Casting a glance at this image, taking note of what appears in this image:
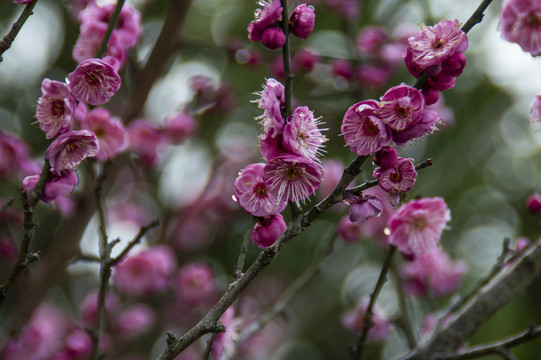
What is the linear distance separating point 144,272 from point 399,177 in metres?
2.26

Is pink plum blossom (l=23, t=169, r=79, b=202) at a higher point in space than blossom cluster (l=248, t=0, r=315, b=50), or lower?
lower

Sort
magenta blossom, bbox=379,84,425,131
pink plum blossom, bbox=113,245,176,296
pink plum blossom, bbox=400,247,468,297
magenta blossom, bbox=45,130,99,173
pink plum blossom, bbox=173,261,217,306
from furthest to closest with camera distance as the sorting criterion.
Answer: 1. pink plum blossom, bbox=173,261,217,306
2. pink plum blossom, bbox=113,245,176,296
3. pink plum blossom, bbox=400,247,468,297
4. magenta blossom, bbox=45,130,99,173
5. magenta blossom, bbox=379,84,425,131

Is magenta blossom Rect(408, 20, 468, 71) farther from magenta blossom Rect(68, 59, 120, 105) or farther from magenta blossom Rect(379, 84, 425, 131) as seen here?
magenta blossom Rect(68, 59, 120, 105)

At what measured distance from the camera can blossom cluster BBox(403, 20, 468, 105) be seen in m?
1.19

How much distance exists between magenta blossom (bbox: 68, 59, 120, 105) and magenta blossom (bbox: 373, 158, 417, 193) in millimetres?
802

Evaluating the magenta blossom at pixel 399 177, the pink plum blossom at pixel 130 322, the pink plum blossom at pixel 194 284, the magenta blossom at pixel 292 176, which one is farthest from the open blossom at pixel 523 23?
the pink plum blossom at pixel 130 322

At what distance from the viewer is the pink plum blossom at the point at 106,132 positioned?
5.74 ft

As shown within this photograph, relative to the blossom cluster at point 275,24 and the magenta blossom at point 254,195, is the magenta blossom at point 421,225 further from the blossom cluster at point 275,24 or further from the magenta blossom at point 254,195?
the blossom cluster at point 275,24

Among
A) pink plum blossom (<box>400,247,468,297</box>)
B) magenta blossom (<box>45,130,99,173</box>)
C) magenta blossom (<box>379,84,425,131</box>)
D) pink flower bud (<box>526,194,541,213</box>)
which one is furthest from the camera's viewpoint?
pink plum blossom (<box>400,247,468,297</box>)

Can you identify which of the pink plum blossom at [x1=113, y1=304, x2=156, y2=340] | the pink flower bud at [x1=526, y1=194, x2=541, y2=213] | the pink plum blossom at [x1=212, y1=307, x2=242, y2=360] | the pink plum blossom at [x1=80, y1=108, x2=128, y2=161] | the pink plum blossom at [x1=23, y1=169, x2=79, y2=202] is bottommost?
the pink plum blossom at [x1=212, y1=307, x2=242, y2=360]

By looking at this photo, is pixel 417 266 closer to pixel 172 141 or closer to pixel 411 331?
pixel 411 331

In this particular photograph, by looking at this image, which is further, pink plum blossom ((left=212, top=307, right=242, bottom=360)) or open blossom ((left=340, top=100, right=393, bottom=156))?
pink plum blossom ((left=212, top=307, right=242, bottom=360))

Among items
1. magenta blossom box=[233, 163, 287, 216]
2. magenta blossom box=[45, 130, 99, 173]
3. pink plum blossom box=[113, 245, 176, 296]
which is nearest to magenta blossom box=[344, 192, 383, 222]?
magenta blossom box=[233, 163, 287, 216]

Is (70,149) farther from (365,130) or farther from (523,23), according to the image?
(523,23)
